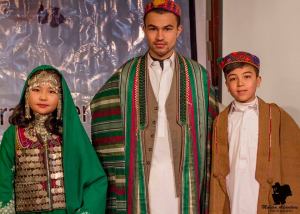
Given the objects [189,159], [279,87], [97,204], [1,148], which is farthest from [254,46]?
[1,148]

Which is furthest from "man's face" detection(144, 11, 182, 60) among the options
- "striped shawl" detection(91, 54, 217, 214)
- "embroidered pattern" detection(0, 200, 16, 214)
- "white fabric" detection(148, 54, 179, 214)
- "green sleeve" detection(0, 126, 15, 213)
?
"embroidered pattern" detection(0, 200, 16, 214)

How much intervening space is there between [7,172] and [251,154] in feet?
3.56

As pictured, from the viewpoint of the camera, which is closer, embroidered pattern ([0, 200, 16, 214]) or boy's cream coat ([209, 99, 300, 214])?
embroidered pattern ([0, 200, 16, 214])

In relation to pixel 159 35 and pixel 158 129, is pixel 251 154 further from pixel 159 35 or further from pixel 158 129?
pixel 159 35

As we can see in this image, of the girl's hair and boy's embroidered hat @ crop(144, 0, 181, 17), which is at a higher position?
boy's embroidered hat @ crop(144, 0, 181, 17)

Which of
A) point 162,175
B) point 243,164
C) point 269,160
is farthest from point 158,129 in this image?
point 269,160

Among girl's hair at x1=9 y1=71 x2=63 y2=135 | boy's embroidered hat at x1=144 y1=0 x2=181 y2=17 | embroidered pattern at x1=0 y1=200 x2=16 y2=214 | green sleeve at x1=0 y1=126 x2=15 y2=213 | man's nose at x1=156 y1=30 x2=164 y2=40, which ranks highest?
boy's embroidered hat at x1=144 y1=0 x2=181 y2=17

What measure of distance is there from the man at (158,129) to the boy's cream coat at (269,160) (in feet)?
0.24

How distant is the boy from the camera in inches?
77.6

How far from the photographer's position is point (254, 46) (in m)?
2.84

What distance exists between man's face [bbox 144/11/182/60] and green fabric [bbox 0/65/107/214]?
465 mm

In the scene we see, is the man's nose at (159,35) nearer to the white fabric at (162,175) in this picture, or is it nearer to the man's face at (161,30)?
the man's face at (161,30)

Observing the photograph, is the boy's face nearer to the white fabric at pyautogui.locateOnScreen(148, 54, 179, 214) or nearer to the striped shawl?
the striped shawl

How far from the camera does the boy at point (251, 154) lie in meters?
1.97
